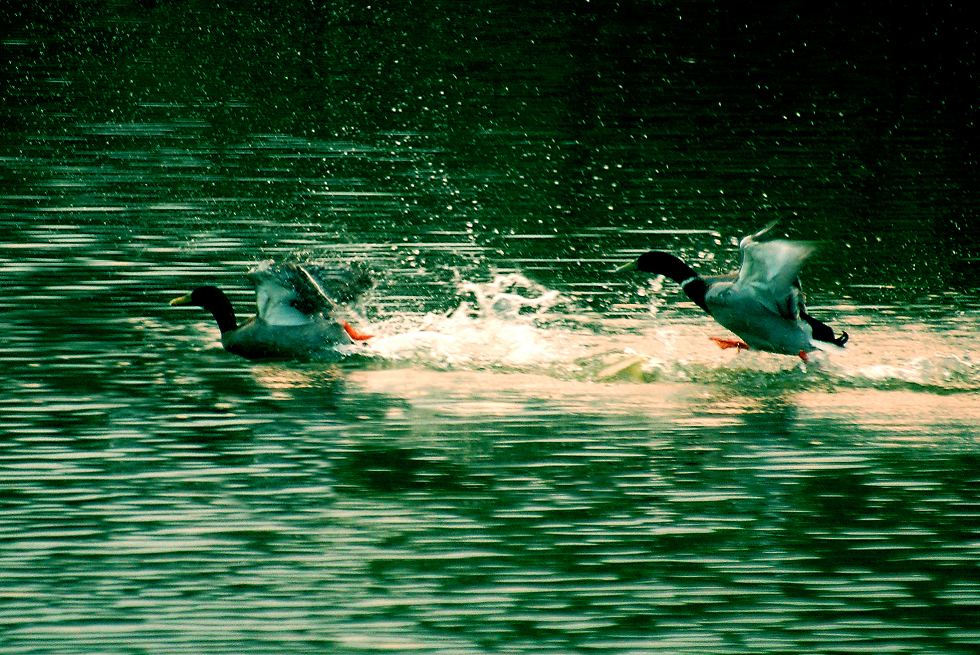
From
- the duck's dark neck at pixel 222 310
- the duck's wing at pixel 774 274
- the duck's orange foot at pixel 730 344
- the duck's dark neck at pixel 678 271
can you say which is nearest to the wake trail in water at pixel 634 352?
the duck's orange foot at pixel 730 344

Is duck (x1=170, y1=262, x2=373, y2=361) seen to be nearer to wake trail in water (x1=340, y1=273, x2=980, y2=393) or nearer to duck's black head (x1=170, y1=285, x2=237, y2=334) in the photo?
duck's black head (x1=170, y1=285, x2=237, y2=334)

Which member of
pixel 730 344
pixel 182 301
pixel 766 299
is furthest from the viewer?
pixel 182 301

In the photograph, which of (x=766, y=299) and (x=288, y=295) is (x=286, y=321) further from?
(x=766, y=299)

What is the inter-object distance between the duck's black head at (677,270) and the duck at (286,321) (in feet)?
10.1

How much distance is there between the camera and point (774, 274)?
18719 millimetres

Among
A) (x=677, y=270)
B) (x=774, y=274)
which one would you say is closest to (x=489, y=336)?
(x=677, y=270)

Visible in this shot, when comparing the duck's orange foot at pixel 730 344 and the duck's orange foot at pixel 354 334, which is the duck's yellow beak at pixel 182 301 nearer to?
the duck's orange foot at pixel 354 334

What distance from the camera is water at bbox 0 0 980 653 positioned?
12.9 m

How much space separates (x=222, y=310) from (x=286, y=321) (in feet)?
2.70

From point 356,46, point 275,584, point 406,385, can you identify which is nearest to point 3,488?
point 275,584

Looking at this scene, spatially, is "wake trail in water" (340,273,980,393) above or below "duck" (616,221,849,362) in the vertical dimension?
below

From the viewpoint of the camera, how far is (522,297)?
21391mm

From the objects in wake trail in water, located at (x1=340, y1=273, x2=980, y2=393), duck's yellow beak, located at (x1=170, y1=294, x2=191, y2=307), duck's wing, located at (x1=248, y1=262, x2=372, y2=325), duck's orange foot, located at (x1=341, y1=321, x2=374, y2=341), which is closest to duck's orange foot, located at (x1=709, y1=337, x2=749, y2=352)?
wake trail in water, located at (x1=340, y1=273, x2=980, y2=393)

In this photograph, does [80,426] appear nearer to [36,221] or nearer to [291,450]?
[291,450]
